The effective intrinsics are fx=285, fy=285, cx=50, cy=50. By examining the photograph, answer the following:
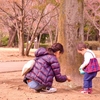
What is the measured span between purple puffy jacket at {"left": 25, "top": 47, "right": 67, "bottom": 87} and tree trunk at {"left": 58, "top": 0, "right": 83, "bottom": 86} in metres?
1.10

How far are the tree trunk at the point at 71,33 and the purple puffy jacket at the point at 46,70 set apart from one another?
1103 mm

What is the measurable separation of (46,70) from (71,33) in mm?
1376

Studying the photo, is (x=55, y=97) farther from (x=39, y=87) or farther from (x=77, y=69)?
(x=77, y=69)

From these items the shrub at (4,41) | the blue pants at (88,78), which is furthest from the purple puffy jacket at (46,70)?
the shrub at (4,41)

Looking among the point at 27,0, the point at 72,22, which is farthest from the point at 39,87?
the point at 27,0

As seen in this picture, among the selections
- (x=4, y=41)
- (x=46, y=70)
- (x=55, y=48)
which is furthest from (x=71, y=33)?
(x=4, y=41)

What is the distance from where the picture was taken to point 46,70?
474cm

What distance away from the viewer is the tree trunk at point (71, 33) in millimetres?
5828

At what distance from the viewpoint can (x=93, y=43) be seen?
33062mm

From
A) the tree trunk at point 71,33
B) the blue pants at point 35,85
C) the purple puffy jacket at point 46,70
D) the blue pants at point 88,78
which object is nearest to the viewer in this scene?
the purple puffy jacket at point 46,70

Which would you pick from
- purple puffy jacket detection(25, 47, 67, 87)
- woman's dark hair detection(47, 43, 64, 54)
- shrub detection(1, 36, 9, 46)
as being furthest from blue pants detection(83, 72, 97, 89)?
shrub detection(1, 36, 9, 46)

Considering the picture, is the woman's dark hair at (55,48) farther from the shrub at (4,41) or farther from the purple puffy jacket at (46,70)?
the shrub at (4,41)

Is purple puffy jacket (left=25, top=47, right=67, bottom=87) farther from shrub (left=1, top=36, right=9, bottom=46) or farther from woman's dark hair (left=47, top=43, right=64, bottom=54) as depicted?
shrub (left=1, top=36, right=9, bottom=46)

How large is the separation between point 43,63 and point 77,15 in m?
1.59
